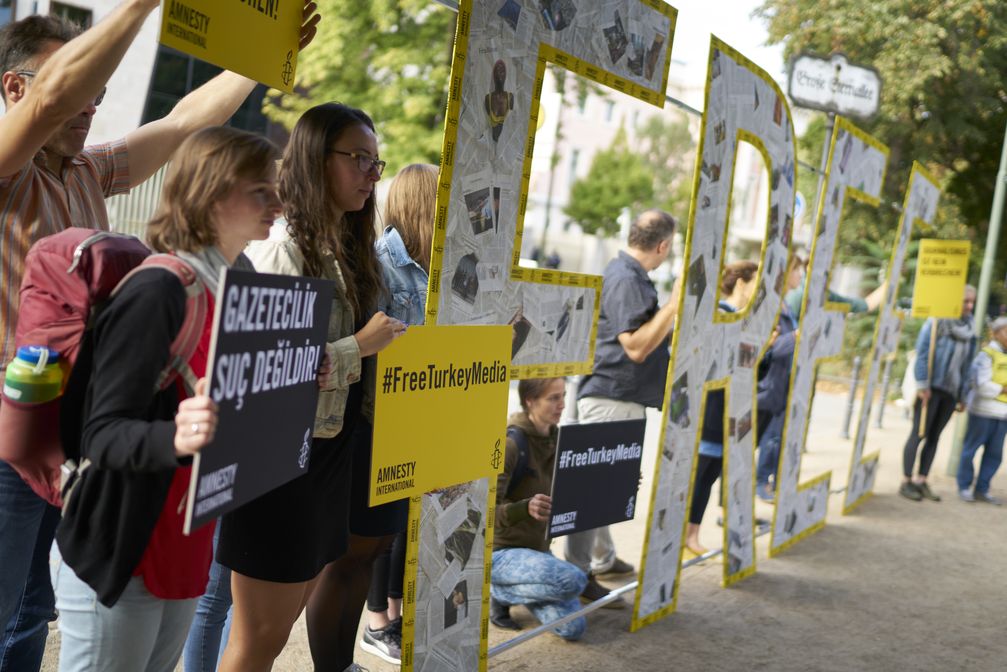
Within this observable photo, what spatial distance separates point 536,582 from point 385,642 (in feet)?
2.31

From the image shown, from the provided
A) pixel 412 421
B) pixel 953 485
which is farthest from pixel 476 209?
pixel 953 485

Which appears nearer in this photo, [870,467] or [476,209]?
[476,209]

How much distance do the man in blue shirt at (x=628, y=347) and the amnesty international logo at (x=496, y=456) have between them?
1.42 m

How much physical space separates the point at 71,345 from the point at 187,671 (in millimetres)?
1395

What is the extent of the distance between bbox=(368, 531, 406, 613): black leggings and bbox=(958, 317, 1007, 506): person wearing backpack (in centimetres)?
664

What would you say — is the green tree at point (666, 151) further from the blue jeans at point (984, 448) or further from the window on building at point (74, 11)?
the window on building at point (74, 11)

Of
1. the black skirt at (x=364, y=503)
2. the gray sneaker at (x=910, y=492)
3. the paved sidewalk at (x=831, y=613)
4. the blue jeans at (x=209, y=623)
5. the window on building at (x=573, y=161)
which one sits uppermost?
the window on building at (x=573, y=161)

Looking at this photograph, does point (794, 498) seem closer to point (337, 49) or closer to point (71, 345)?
point (71, 345)

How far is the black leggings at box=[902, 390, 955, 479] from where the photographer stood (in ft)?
29.0

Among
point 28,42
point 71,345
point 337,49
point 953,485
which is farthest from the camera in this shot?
point 337,49

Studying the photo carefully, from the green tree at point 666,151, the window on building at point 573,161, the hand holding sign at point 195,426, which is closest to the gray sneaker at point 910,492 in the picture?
the hand holding sign at point 195,426

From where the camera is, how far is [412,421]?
2.92m

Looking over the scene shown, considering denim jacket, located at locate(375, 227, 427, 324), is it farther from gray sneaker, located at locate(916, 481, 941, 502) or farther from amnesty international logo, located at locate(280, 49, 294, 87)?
gray sneaker, located at locate(916, 481, 941, 502)

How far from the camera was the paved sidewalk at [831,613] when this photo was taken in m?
4.40
